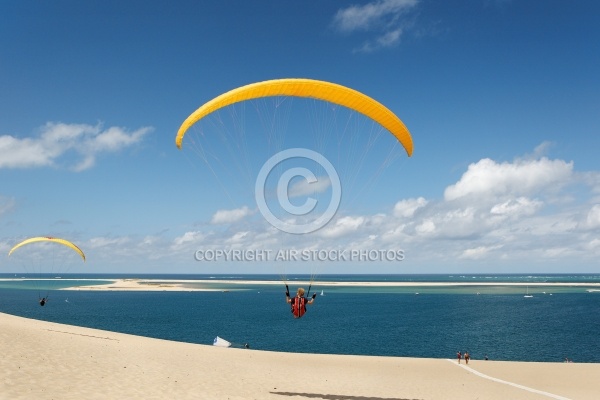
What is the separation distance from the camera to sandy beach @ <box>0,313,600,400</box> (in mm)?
14148

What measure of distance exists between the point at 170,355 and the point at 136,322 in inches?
1611

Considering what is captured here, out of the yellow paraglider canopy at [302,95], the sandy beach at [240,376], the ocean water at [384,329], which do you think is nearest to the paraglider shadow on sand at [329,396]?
the sandy beach at [240,376]

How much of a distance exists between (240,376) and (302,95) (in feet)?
40.7

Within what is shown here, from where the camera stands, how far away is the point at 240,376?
1936 cm

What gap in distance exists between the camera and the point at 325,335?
49.9 meters

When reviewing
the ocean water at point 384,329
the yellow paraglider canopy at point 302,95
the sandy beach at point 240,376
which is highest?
the yellow paraglider canopy at point 302,95

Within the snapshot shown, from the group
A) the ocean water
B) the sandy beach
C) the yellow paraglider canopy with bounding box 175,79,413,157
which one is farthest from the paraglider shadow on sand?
the ocean water

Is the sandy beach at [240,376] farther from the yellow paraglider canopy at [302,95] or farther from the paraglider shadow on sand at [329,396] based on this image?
the yellow paraglider canopy at [302,95]

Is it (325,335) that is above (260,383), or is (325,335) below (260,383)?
below

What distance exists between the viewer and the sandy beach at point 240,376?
1415 cm

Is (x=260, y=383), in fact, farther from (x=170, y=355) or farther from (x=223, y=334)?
(x=223, y=334)

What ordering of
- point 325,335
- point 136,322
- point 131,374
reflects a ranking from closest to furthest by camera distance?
point 131,374 < point 325,335 < point 136,322

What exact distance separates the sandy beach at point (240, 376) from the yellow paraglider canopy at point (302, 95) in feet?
29.4

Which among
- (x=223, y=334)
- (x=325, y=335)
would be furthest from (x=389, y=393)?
(x=223, y=334)
